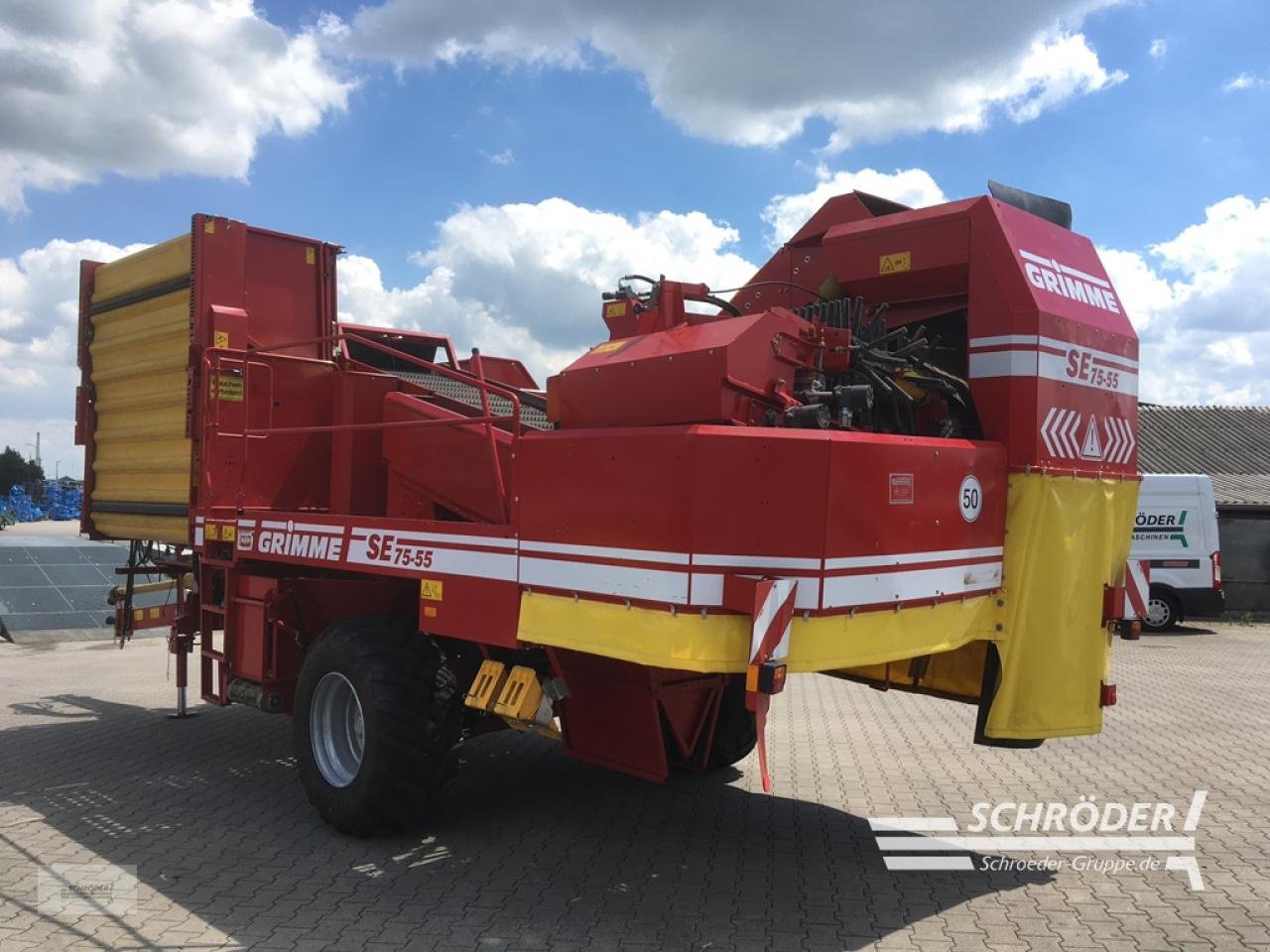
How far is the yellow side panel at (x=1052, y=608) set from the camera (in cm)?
453

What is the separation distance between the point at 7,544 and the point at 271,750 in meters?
8.95

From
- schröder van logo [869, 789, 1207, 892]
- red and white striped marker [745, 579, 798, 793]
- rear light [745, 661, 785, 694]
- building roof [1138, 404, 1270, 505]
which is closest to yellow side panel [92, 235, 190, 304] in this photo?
red and white striped marker [745, 579, 798, 793]

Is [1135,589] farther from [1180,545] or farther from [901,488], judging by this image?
[1180,545]

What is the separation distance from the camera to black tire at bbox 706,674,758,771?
19.5 ft

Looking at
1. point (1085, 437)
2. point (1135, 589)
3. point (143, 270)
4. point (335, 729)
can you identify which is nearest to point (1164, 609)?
point (1135, 589)

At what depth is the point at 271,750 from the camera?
274 inches

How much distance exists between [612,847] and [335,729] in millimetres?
1595

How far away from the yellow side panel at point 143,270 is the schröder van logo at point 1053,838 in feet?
18.5

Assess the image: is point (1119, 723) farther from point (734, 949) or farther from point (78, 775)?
point (78, 775)

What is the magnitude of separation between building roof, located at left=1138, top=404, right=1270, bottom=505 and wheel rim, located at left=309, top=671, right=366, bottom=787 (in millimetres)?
18904

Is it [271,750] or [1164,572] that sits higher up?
[1164,572]

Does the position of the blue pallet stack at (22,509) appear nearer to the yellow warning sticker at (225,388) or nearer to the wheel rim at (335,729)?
the yellow warning sticker at (225,388)

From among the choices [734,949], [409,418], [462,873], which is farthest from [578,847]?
[409,418]

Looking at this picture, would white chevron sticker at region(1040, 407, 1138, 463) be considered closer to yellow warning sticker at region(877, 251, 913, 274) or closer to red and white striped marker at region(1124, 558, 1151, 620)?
red and white striped marker at region(1124, 558, 1151, 620)
